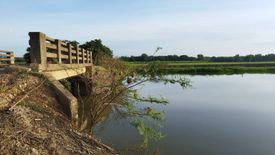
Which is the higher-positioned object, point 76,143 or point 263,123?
point 76,143

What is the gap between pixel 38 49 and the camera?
8734mm

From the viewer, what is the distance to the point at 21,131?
4.65 m

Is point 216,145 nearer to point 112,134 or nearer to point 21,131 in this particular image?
point 112,134

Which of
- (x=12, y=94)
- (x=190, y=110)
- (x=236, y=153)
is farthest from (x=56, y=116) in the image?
(x=190, y=110)

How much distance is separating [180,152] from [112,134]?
8.72 feet

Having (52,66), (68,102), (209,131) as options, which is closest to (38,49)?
(52,66)

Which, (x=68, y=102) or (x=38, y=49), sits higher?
(x=38, y=49)

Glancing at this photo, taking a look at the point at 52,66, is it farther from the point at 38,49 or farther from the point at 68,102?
the point at 68,102

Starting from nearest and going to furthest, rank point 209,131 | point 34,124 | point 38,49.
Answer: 1. point 34,124
2. point 38,49
3. point 209,131

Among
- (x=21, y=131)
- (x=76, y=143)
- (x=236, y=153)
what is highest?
(x=21, y=131)

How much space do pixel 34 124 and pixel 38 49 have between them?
12.8 feet

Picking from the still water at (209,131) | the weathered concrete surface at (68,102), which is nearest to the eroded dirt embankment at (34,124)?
the weathered concrete surface at (68,102)

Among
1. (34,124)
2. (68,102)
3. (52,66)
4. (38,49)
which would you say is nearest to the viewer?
(34,124)

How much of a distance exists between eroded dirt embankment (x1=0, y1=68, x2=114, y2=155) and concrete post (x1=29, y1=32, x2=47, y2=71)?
39.1 inches
